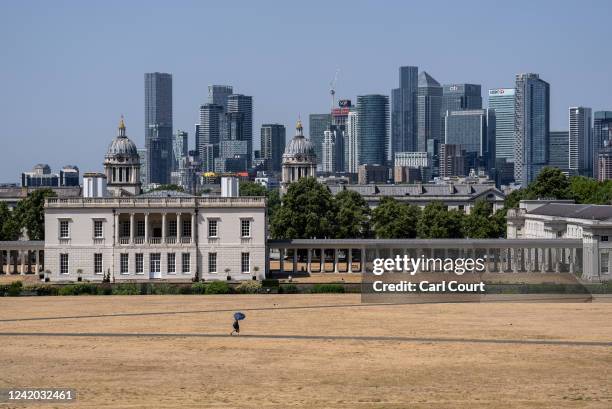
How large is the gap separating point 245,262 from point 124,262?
10209mm

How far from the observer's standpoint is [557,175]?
164 meters

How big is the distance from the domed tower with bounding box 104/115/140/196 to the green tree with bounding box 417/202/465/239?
114 feet

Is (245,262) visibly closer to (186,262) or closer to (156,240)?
(186,262)

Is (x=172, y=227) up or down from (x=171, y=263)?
up

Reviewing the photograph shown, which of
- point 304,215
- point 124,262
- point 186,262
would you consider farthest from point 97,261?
point 304,215

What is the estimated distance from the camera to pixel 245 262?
113750 mm

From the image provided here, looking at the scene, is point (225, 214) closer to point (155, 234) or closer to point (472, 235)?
point (155, 234)

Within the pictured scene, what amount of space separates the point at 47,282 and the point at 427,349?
53462mm

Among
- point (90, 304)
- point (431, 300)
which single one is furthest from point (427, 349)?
point (90, 304)

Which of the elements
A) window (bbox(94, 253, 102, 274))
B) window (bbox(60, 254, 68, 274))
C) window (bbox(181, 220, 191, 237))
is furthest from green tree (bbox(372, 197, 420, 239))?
window (bbox(60, 254, 68, 274))

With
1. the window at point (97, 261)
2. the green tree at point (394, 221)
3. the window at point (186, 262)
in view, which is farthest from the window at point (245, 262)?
the green tree at point (394, 221)

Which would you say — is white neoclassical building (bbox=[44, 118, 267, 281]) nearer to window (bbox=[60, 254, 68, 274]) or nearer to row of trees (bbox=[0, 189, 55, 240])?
window (bbox=[60, 254, 68, 274])

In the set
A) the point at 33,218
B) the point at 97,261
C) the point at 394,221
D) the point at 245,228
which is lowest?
the point at 97,261

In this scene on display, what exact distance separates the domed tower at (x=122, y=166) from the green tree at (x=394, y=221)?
93.2ft
